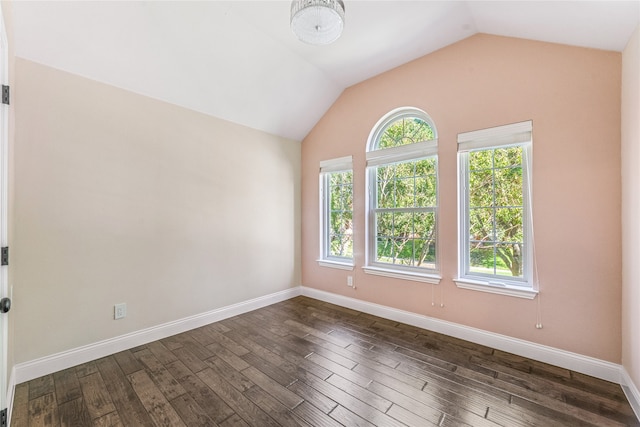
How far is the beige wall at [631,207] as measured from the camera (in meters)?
1.76

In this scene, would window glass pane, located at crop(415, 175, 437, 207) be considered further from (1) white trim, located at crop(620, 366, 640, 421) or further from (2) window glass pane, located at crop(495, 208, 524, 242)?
(1) white trim, located at crop(620, 366, 640, 421)

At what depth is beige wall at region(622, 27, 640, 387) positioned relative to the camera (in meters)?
1.76

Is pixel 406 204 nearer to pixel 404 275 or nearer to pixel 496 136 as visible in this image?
pixel 404 275

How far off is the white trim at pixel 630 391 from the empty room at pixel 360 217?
2 centimetres

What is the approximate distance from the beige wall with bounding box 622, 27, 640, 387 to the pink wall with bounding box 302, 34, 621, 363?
72 millimetres

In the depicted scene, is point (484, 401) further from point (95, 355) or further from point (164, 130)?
point (164, 130)

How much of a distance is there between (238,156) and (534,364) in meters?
3.67

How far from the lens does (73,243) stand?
229 cm

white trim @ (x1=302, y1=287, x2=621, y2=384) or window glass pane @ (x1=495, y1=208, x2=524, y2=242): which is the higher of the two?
window glass pane @ (x1=495, y1=208, x2=524, y2=242)

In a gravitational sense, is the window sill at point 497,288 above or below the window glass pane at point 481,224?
below

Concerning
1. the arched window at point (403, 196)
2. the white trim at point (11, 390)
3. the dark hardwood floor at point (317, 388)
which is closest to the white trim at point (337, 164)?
the arched window at point (403, 196)

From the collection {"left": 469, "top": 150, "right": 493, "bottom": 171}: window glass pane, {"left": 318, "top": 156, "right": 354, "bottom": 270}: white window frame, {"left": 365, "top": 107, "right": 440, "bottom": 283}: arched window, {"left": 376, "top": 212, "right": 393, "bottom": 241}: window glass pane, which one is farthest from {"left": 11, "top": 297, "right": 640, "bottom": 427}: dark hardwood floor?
{"left": 469, "top": 150, "right": 493, "bottom": 171}: window glass pane

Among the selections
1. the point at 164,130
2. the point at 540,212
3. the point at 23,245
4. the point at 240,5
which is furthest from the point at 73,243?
the point at 540,212

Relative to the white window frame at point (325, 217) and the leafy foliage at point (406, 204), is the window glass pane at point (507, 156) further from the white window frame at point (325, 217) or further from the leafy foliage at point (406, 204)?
the white window frame at point (325, 217)
